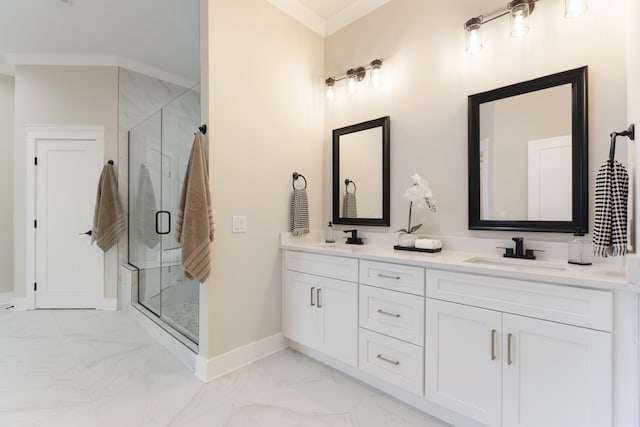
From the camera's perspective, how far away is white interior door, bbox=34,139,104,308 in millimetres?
3611

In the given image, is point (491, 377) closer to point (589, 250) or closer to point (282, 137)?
point (589, 250)

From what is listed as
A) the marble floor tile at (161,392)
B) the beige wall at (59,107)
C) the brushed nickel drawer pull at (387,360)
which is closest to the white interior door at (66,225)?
the beige wall at (59,107)

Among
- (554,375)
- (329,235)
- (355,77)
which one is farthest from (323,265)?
(355,77)

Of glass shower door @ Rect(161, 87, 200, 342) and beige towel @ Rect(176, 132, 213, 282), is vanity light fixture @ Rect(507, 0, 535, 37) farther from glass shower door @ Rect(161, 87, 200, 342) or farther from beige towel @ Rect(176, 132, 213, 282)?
glass shower door @ Rect(161, 87, 200, 342)

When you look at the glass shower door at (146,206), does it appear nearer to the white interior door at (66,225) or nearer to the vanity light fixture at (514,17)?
the white interior door at (66,225)

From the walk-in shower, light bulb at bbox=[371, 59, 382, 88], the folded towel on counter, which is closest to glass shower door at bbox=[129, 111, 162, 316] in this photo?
the walk-in shower

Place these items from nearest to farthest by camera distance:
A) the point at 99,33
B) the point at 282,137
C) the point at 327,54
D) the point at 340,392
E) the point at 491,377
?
the point at 491,377 < the point at 340,392 < the point at 282,137 < the point at 327,54 < the point at 99,33

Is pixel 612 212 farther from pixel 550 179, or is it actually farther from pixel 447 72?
pixel 447 72

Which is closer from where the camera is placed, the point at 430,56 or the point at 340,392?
the point at 340,392

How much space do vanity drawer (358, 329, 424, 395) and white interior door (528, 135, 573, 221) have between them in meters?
1.06

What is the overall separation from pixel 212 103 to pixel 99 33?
2.24 m

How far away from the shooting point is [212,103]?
6.83 feet

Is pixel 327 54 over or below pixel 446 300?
over

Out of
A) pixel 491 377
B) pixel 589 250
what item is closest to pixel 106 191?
pixel 491 377
